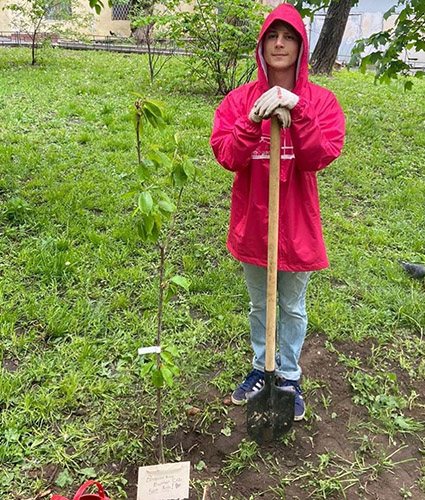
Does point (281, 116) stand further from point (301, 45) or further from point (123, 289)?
point (123, 289)

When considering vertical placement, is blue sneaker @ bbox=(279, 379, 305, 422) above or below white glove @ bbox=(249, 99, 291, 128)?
below

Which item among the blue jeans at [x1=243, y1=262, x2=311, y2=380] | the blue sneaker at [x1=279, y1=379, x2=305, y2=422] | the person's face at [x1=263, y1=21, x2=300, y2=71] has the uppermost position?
the person's face at [x1=263, y1=21, x2=300, y2=71]

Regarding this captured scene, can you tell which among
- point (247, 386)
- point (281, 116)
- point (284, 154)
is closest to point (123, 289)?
point (247, 386)

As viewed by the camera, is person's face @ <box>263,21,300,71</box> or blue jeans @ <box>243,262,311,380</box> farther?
blue jeans @ <box>243,262,311,380</box>

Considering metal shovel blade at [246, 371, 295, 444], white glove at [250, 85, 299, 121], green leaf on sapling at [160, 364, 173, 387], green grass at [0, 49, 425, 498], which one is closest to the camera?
white glove at [250, 85, 299, 121]

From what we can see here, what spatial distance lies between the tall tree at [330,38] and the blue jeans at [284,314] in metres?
8.33

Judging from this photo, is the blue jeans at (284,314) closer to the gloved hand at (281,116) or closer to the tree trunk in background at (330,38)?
the gloved hand at (281,116)

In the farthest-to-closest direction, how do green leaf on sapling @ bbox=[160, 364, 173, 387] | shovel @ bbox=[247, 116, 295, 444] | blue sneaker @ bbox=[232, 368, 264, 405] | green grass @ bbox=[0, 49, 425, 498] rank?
blue sneaker @ bbox=[232, 368, 264, 405], green grass @ bbox=[0, 49, 425, 498], shovel @ bbox=[247, 116, 295, 444], green leaf on sapling @ bbox=[160, 364, 173, 387]

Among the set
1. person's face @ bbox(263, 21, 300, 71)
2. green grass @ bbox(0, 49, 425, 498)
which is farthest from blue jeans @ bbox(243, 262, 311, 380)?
person's face @ bbox(263, 21, 300, 71)

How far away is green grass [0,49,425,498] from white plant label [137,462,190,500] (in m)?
0.23

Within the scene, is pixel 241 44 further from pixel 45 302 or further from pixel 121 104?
pixel 45 302

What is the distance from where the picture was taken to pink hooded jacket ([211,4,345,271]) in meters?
2.09

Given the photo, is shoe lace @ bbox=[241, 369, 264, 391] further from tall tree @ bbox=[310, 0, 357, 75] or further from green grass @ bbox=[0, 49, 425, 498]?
tall tree @ bbox=[310, 0, 357, 75]

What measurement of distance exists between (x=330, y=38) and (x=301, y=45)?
8.82m
